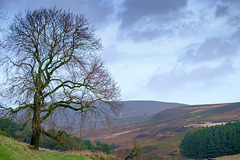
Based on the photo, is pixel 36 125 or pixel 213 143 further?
pixel 213 143

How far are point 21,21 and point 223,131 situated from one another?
39.8 metres

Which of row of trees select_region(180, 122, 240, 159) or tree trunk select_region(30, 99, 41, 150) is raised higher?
tree trunk select_region(30, 99, 41, 150)

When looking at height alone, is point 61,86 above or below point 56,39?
below

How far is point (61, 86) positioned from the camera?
17.2m

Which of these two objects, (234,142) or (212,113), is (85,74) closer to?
(234,142)

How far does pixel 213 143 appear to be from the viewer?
41.7 meters

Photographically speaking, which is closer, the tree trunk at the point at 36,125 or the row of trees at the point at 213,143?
the tree trunk at the point at 36,125

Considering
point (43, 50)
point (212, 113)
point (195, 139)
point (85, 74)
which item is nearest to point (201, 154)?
point (195, 139)

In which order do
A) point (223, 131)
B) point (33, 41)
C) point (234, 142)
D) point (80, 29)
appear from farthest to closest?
1. point (223, 131)
2. point (234, 142)
3. point (80, 29)
4. point (33, 41)

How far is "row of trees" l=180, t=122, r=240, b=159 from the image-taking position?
4022 centimetres

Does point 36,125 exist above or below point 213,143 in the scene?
above

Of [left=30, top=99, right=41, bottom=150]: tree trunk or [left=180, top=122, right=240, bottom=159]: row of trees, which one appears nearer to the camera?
[left=30, top=99, right=41, bottom=150]: tree trunk

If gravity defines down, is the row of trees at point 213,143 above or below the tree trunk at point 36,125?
below

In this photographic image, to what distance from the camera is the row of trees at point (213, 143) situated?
40.2m
